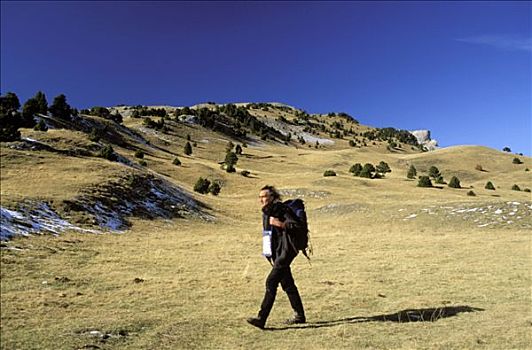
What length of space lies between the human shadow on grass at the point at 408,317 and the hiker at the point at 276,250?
1.36ft

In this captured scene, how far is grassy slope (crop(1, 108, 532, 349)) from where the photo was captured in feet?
28.8

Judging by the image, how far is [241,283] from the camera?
46.2 feet

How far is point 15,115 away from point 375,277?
4434 centimetres

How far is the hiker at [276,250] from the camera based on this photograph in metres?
9.39

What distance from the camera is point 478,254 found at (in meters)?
19.1

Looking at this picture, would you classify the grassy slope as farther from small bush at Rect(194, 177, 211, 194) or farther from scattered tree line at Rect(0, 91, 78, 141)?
small bush at Rect(194, 177, 211, 194)

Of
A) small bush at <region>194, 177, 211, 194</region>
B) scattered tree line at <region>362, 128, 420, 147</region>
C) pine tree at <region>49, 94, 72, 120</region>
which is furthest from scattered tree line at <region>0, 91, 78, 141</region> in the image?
scattered tree line at <region>362, 128, 420, 147</region>

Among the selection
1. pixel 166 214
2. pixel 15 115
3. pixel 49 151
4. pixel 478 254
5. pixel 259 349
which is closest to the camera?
pixel 259 349

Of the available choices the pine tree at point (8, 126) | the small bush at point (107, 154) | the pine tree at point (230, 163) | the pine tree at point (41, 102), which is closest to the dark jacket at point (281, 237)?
the pine tree at point (8, 126)

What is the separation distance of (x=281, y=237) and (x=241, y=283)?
16.6 feet

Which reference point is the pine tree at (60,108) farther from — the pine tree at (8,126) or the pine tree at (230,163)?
the pine tree at (230,163)

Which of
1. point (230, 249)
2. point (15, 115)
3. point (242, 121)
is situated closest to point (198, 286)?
point (230, 249)

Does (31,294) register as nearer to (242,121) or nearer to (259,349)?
(259,349)

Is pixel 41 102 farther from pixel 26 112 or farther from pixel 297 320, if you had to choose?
pixel 297 320
